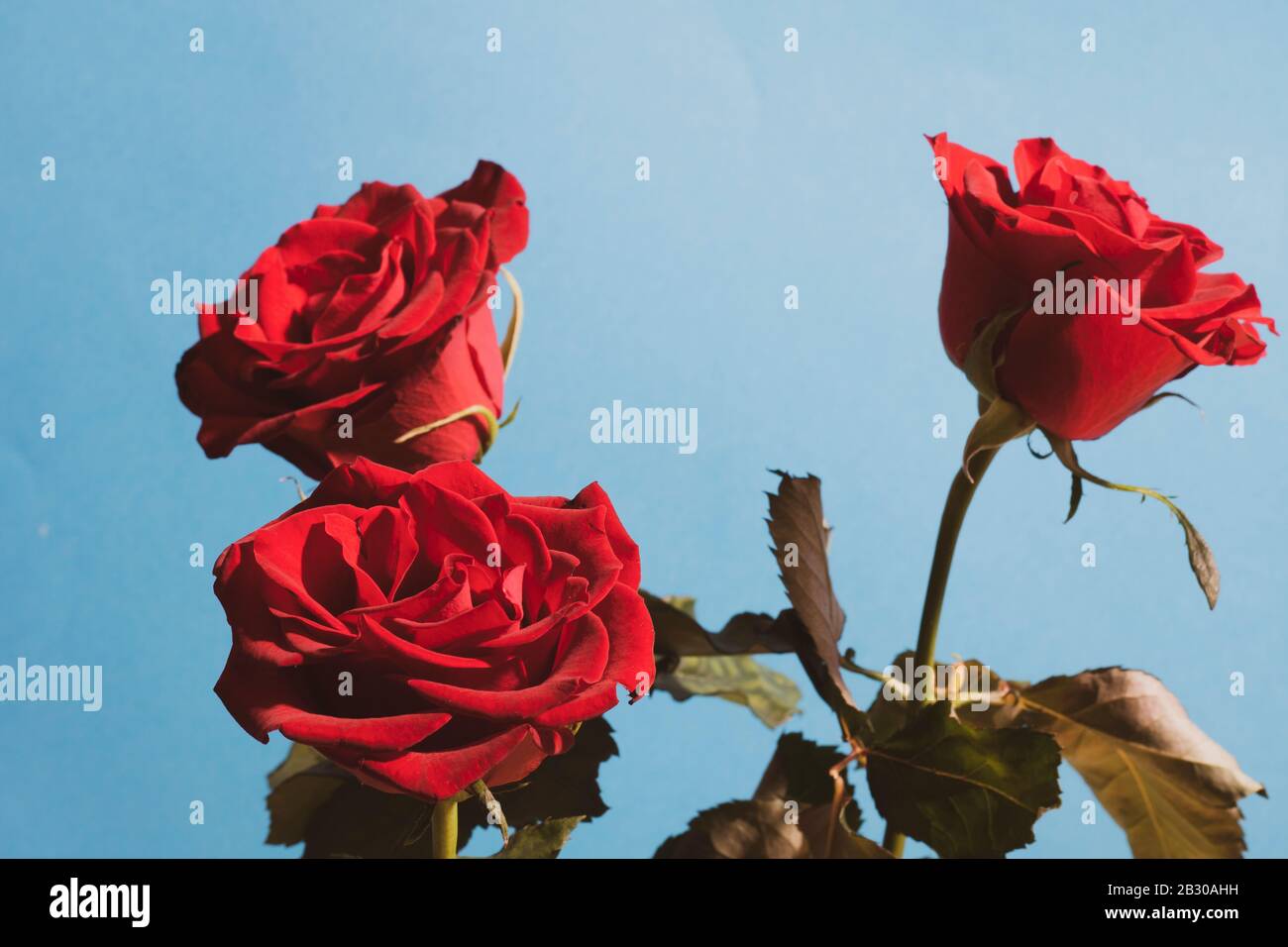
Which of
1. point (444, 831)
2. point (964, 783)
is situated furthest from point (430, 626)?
point (964, 783)

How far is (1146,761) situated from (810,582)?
112 mm

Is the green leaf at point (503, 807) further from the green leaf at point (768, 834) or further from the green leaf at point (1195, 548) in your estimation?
the green leaf at point (1195, 548)

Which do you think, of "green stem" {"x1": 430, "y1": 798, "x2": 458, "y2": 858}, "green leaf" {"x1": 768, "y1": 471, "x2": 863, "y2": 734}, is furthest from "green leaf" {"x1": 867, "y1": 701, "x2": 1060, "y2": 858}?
"green stem" {"x1": 430, "y1": 798, "x2": 458, "y2": 858}

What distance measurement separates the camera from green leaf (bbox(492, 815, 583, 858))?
0.28 m

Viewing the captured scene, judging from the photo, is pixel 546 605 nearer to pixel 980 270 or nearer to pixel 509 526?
pixel 509 526

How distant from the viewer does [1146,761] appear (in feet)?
1.17

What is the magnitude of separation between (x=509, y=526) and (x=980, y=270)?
0.51 ft

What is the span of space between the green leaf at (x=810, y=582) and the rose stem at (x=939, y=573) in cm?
2

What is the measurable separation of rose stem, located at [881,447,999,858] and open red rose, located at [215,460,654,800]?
0.12m

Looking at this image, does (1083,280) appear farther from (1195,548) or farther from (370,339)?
(370,339)

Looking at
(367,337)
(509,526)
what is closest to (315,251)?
(367,337)

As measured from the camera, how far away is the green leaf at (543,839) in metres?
0.28

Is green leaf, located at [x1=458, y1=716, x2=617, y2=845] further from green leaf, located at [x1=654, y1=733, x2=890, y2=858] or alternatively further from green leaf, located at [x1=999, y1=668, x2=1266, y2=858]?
green leaf, located at [x1=999, y1=668, x2=1266, y2=858]
